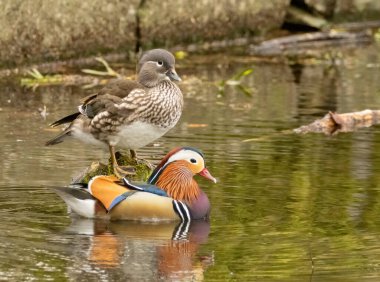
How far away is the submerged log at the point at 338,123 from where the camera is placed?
1152cm

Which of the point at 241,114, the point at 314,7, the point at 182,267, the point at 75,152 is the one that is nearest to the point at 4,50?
the point at 241,114

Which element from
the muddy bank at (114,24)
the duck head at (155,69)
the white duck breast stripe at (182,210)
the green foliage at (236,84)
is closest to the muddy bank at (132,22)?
the muddy bank at (114,24)

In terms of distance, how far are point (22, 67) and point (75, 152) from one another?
4102 mm

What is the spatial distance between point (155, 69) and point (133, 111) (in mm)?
411

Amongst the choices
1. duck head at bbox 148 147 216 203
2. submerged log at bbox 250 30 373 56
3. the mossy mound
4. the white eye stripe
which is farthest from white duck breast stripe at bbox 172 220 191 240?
submerged log at bbox 250 30 373 56

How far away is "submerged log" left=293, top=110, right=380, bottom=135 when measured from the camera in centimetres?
1152

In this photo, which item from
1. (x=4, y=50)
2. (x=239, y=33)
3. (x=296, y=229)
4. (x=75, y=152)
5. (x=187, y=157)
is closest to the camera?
(x=296, y=229)

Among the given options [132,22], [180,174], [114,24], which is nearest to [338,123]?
[180,174]

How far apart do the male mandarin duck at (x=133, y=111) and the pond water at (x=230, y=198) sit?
463 mm

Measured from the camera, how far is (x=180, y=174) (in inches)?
324

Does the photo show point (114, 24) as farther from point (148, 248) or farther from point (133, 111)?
point (148, 248)

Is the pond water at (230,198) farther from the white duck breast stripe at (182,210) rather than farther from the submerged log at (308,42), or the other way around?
the submerged log at (308,42)

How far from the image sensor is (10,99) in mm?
12789

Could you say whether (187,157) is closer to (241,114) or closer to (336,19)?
(241,114)
